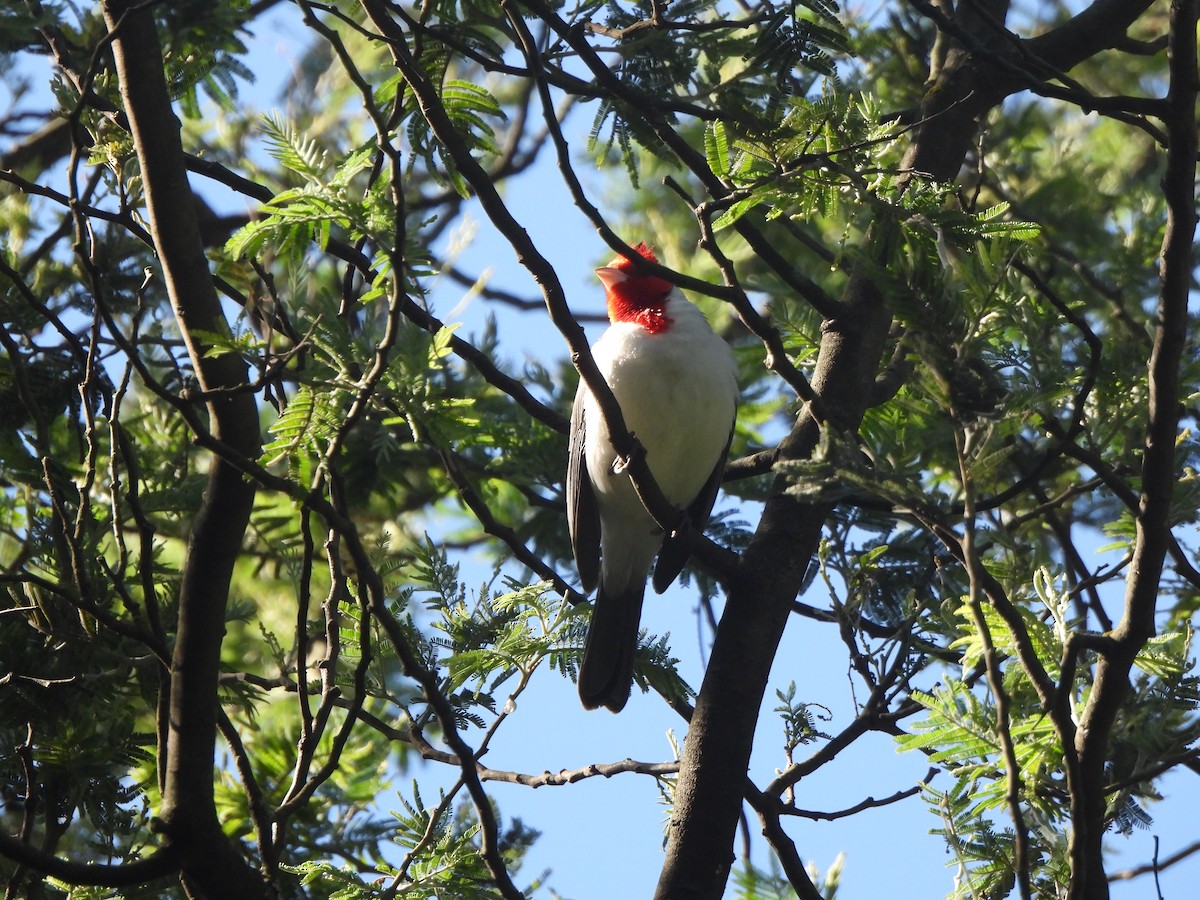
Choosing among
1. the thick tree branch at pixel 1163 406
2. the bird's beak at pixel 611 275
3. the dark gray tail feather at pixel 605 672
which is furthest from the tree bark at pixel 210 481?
the bird's beak at pixel 611 275

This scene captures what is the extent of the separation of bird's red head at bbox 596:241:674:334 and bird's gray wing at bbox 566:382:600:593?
1.24 feet

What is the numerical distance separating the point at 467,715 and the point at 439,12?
1.92m

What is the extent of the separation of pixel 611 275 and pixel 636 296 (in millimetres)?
215

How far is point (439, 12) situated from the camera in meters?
3.47

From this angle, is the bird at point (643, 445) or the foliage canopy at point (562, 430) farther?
the bird at point (643, 445)

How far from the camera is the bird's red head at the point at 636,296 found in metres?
4.94

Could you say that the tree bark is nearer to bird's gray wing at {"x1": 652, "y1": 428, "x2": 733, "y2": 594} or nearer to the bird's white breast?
the bird's white breast

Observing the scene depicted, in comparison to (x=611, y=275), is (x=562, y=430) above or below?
below

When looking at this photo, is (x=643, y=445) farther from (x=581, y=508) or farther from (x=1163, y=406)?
(x=1163, y=406)

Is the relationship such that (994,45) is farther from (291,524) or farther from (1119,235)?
(291,524)

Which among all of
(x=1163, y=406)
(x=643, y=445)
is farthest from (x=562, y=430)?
(x=1163, y=406)

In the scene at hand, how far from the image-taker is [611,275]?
525 centimetres

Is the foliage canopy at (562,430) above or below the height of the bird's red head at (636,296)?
below

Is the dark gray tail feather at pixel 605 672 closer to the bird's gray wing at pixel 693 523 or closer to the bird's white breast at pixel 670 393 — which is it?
the bird's gray wing at pixel 693 523
